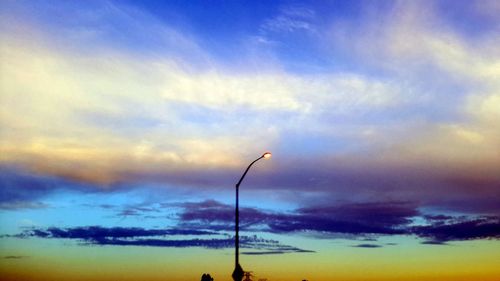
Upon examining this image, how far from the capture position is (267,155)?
2422 centimetres

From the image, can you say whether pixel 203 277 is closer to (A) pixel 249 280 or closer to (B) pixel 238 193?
(A) pixel 249 280

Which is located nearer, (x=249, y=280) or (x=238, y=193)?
(x=238, y=193)

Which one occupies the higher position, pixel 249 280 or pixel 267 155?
pixel 267 155

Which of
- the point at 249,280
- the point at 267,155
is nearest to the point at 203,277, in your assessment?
the point at 249,280

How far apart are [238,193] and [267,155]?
169 inches

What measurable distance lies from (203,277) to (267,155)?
3521cm

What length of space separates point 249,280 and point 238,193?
20008mm

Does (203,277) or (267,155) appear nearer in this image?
(267,155)

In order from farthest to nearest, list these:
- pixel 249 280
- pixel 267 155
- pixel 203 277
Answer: pixel 203 277 < pixel 249 280 < pixel 267 155

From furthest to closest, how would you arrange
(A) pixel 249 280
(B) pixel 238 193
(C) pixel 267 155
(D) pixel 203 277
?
(D) pixel 203 277
(A) pixel 249 280
(B) pixel 238 193
(C) pixel 267 155

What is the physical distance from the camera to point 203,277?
5575 cm

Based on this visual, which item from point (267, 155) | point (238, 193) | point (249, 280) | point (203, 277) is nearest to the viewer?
point (267, 155)

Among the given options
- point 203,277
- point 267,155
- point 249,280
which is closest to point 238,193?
point 267,155

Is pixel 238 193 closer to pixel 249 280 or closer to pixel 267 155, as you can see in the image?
pixel 267 155
